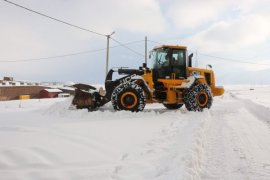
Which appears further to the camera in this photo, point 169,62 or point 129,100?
point 169,62

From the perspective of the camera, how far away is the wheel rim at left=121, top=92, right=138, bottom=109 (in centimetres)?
1160

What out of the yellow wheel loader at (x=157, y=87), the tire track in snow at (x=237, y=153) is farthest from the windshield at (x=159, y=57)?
the tire track in snow at (x=237, y=153)

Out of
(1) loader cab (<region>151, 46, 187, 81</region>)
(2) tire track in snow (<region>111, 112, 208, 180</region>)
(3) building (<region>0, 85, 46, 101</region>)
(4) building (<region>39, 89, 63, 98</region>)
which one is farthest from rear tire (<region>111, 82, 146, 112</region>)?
(4) building (<region>39, 89, 63, 98</region>)

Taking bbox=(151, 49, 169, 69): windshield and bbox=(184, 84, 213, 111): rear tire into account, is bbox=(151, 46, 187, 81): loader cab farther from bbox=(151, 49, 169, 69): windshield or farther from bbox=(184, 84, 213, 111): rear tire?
bbox=(184, 84, 213, 111): rear tire

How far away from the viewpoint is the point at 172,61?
13.4m

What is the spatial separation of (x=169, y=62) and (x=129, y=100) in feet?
9.57

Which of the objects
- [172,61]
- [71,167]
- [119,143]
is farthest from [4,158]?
[172,61]

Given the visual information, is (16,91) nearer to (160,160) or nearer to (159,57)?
(159,57)

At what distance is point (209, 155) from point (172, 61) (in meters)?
8.33

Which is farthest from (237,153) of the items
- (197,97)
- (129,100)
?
(197,97)

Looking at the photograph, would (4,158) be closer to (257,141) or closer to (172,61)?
(257,141)

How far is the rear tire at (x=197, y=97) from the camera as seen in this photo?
12.6 metres

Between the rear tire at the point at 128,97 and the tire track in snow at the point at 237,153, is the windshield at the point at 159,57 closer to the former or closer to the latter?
the rear tire at the point at 128,97

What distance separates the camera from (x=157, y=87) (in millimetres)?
13211
